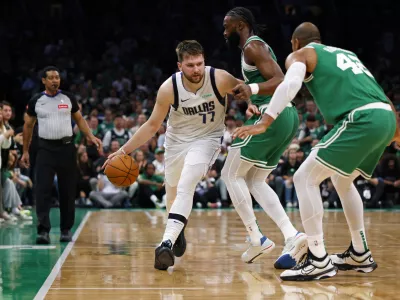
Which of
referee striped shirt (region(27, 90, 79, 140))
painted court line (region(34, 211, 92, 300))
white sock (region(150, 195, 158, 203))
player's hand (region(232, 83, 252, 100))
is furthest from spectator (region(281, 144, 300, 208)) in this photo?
player's hand (region(232, 83, 252, 100))

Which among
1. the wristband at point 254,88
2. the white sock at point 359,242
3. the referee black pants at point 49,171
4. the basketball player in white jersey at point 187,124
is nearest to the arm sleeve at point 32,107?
the referee black pants at point 49,171

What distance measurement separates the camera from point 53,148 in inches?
368

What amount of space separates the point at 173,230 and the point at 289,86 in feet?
5.30

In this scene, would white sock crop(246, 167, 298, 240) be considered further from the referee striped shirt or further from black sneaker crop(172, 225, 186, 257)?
the referee striped shirt

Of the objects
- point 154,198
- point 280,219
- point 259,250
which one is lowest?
point 154,198

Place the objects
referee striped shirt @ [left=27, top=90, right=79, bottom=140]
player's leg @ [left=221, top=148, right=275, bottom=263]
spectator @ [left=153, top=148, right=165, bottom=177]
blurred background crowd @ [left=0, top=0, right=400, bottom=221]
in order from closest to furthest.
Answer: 1. player's leg @ [left=221, top=148, right=275, bottom=263]
2. referee striped shirt @ [left=27, top=90, right=79, bottom=140]
3. spectator @ [left=153, top=148, right=165, bottom=177]
4. blurred background crowd @ [left=0, top=0, right=400, bottom=221]

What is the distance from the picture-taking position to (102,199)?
52.1ft

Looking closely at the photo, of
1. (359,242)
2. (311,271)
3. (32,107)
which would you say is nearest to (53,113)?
(32,107)

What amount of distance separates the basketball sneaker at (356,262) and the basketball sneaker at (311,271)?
54cm

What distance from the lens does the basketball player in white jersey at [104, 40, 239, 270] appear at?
679cm

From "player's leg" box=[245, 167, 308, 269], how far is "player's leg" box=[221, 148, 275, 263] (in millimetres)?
154

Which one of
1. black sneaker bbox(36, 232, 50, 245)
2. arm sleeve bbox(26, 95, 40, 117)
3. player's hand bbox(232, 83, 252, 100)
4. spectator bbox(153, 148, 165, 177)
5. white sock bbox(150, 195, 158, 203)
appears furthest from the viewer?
spectator bbox(153, 148, 165, 177)

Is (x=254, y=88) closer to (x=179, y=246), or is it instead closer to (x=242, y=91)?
(x=242, y=91)

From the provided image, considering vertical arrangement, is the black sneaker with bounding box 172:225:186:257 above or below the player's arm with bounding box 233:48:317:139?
below
